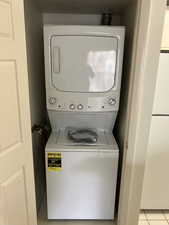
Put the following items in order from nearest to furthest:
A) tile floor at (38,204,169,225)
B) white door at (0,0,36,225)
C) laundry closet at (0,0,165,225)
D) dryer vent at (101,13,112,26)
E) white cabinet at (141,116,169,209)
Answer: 1. white door at (0,0,36,225)
2. laundry closet at (0,0,165,225)
3. white cabinet at (141,116,169,209)
4. tile floor at (38,204,169,225)
5. dryer vent at (101,13,112,26)

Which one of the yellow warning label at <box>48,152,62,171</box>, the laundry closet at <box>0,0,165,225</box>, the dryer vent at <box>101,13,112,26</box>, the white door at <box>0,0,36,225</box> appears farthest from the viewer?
the dryer vent at <box>101,13,112,26</box>

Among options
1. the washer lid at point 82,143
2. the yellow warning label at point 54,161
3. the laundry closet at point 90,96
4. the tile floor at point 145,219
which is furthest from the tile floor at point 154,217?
the yellow warning label at point 54,161

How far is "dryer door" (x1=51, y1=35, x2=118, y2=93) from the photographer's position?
5.24 feet

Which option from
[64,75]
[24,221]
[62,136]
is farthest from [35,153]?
[64,75]

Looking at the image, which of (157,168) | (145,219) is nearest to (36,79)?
(157,168)

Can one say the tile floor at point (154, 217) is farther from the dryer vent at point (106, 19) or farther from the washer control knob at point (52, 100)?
the dryer vent at point (106, 19)

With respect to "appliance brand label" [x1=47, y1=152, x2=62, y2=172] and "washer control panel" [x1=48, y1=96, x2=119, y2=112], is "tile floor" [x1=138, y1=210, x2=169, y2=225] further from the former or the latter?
"washer control panel" [x1=48, y1=96, x2=119, y2=112]

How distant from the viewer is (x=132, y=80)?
1.29 meters

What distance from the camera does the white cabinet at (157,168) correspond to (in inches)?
67.4

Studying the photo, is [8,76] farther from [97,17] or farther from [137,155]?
[97,17]

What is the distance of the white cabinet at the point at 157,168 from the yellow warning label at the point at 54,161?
83 cm

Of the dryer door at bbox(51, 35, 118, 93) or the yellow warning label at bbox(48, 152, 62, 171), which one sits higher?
the dryer door at bbox(51, 35, 118, 93)

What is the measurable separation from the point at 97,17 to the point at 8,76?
1.57m

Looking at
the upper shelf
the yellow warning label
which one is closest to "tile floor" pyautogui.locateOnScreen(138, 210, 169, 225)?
the yellow warning label
